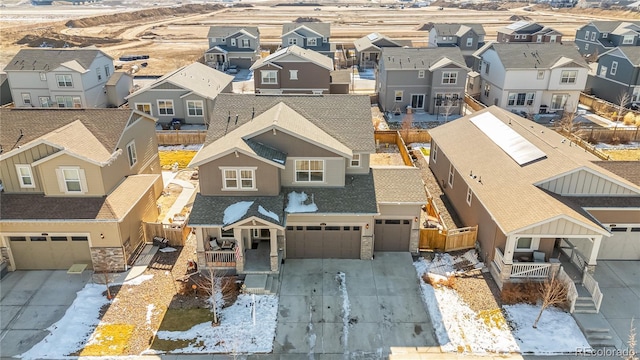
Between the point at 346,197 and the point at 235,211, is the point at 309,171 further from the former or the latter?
the point at 235,211

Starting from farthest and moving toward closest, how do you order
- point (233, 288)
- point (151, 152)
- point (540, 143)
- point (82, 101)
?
point (82, 101) → point (151, 152) → point (540, 143) → point (233, 288)

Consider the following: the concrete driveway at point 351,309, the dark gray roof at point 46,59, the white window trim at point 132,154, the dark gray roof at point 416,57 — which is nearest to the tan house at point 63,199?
the white window trim at point 132,154

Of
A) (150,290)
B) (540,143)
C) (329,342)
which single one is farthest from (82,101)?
(540,143)

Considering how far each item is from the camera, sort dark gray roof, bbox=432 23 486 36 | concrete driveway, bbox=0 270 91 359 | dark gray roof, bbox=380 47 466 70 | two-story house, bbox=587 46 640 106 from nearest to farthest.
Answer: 1. concrete driveway, bbox=0 270 91 359
2. two-story house, bbox=587 46 640 106
3. dark gray roof, bbox=380 47 466 70
4. dark gray roof, bbox=432 23 486 36

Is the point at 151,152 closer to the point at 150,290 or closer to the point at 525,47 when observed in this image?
the point at 150,290

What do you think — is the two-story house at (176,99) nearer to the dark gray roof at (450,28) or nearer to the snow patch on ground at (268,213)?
the snow patch on ground at (268,213)

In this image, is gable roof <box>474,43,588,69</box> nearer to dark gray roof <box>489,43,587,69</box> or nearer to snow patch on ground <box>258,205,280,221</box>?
dark gray roof <box>489,43,587,69</box>

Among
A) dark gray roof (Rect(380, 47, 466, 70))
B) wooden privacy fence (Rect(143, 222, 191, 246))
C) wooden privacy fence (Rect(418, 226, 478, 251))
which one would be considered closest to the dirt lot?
dark gray roof (Rect(380, 47, 466, 70))
